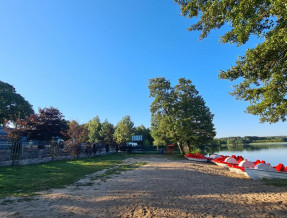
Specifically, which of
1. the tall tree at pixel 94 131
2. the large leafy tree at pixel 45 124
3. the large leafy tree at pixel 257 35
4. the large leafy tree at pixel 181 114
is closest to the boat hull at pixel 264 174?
the large leafy tree at pixel 257 35

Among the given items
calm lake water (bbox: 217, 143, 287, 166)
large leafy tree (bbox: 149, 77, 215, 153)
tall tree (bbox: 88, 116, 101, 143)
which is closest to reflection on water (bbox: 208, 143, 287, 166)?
calm lake water (bbox: 217, 143, 287, 166)

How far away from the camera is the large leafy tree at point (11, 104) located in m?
29.5

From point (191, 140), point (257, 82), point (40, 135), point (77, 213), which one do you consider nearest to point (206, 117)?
point (191, 140)

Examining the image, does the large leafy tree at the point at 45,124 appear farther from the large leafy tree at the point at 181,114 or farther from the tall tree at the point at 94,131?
the tall tree at the point at 94,131

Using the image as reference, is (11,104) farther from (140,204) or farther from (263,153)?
(263,153)

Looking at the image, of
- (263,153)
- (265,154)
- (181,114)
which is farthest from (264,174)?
(263,153)

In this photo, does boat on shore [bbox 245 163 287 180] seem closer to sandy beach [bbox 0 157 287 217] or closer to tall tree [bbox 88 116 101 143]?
sandy beach [bbox 0 157 287 217]

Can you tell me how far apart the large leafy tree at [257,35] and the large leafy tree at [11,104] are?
3289 centimetres

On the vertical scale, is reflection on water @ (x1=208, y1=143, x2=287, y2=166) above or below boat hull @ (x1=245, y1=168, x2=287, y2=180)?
below

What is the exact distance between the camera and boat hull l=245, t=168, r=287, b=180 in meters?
8.94

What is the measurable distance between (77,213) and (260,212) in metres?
4.40

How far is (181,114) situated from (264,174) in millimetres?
16534

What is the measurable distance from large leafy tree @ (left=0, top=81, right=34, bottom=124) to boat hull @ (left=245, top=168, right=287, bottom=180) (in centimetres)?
3347

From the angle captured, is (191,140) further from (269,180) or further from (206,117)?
(269,180)
